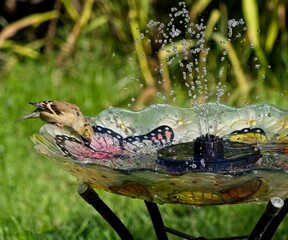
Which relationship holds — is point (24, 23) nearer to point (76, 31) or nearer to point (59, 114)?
point (76, 31)

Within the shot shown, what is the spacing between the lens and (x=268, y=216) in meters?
Answer: 2.11

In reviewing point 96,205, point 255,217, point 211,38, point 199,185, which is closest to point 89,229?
point 255,217

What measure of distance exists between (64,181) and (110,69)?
5.68 ft

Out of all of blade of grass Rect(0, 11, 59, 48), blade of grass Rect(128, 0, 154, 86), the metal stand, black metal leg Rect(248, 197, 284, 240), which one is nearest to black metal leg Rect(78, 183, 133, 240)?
the metal stand

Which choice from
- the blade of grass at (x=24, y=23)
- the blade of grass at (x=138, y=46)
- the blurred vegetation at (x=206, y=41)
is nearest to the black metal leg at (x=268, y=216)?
the blurred vegetation at (x=206, y=41)

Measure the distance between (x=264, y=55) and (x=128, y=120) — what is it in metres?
2.80

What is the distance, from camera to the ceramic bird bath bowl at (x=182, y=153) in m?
2.00

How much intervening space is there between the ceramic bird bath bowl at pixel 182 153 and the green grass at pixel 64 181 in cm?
86

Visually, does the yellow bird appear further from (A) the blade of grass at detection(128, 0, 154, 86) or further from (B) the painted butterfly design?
(A) the blade of grass at detection(128, 0, 154, 86)

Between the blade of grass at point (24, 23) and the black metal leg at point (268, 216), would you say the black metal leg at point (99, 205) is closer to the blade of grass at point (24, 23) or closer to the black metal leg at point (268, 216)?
the black metal leg at point (268, 216)

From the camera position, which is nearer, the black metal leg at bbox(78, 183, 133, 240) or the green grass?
the black metal leg at bbox(78, 183, 133, 240)

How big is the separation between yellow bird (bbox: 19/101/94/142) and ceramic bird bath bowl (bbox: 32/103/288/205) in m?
0.03

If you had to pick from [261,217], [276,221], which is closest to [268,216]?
[261,217]

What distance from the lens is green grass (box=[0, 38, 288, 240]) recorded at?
354 centimetres
